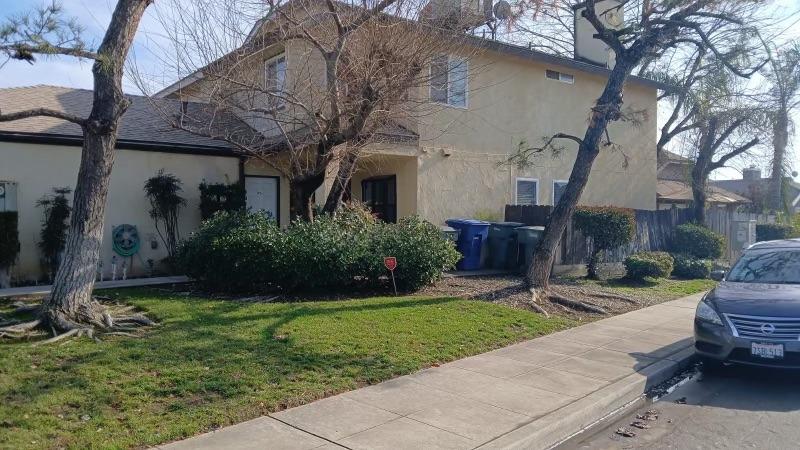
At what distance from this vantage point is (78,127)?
13375 millimetres

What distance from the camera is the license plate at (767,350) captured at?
679 centimetres

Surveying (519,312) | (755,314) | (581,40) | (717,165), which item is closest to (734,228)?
(717,165)

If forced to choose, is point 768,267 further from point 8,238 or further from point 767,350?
point 8,238

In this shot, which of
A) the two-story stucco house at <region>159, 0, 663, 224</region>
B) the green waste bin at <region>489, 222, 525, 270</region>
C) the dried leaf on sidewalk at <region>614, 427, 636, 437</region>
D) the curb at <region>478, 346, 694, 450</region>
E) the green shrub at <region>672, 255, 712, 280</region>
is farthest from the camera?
the green shrub at <region>672, 255, 712, 280</region>

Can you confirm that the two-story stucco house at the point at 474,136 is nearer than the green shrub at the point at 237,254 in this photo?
No

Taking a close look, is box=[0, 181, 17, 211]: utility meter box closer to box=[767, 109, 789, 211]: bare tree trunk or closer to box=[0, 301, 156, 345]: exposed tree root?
box=[0, 301, 156, 345]: exposed tree root

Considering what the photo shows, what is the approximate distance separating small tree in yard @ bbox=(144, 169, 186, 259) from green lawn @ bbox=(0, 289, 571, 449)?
381 cm

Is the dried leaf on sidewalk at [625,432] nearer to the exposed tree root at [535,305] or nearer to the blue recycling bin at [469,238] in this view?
the exposed tree root at [535,305]

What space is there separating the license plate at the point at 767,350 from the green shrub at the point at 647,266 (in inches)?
308

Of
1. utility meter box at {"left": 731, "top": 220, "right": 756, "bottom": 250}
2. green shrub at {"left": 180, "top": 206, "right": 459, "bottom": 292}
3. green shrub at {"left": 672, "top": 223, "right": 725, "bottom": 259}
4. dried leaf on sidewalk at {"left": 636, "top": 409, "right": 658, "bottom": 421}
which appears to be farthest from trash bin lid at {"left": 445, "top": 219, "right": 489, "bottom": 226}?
utility meter box at {"left": 731, "top": 220, "right": 756, "bottom": 250}

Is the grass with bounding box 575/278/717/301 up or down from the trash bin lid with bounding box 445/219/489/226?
down

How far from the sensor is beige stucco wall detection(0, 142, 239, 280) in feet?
40.2

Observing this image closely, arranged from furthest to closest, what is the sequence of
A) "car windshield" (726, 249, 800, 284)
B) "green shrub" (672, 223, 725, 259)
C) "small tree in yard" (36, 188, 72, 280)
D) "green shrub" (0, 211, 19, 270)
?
"green shrub" (672, 223, 725, 259), "small tree in yard" (36, 188, 72, 280), "green shrub" (0, 211, 19, 270), "car windshield" (726, 249, 800, 284)

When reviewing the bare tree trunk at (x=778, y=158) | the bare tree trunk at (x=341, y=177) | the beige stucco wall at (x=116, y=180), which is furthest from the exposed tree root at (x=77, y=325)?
the bare tree trunk at (x=778, y=158)
